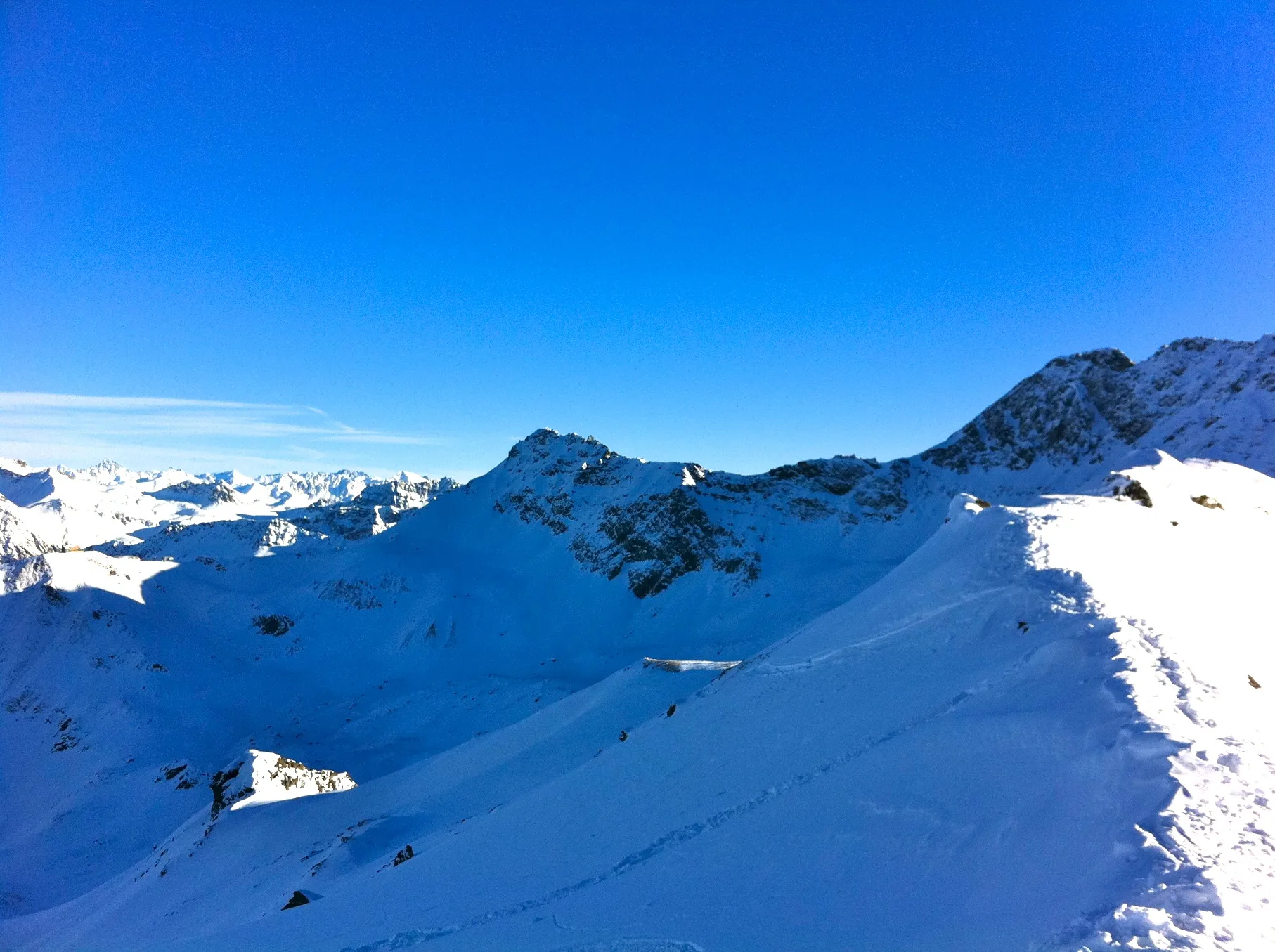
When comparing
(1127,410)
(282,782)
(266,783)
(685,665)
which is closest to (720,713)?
(685,665)

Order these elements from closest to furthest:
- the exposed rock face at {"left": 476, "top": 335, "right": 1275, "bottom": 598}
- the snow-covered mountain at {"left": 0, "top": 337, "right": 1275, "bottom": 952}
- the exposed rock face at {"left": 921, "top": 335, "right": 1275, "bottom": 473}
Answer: the snow-covered mountain at {"left": 0, "top": 337, "right": 1275, "bottom": 952}
the exposed rock face at {"left": 921, "top": 335, "right": 1275, "bottom": 473}
the exposed rock face at {"left": 476, "top": 335, "right": 1275, "bottom": 598}

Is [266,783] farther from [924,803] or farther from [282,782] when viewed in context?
[924,803]

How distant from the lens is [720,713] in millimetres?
23328

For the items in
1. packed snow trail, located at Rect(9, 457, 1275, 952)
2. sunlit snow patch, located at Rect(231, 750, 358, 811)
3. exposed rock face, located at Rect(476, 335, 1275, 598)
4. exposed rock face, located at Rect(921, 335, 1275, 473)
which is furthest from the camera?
exposed rock face, located at Rect(476, 335, 1275, 598)

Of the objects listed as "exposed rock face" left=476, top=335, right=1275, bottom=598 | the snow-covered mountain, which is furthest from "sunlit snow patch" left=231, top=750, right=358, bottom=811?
"exposed rock face" left=476, top=335, right=1275, bottom=598

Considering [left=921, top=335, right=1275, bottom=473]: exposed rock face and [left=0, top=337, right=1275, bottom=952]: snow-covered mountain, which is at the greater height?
[left=921, top=335, right=1275, bottom=473]: exposed rock face

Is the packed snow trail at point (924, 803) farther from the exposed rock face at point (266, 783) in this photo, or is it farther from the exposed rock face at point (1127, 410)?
the exposed rock face at point (1127, 410)

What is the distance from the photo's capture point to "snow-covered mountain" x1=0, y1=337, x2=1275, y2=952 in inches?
404

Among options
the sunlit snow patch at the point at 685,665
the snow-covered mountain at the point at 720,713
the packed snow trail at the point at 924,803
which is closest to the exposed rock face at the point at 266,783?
the snow-covered mountain at the point at 720,713

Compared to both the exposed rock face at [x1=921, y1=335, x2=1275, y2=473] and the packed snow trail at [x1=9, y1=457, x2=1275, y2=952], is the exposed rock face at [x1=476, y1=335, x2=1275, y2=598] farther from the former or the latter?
the packed snow trail at [x1=9, y1=457, x2=1275, y2=952]

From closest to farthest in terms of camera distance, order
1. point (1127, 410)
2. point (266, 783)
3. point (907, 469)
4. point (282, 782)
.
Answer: point (266, 783)
point (282, 782)
point (1127, 410)
point (907, 469)

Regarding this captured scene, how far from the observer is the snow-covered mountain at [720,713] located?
10.2 m

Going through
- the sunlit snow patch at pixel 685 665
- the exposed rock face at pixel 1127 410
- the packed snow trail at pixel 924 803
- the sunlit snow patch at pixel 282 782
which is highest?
the exposed rock face at pixel 1127 410

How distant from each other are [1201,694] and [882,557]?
61917mm
